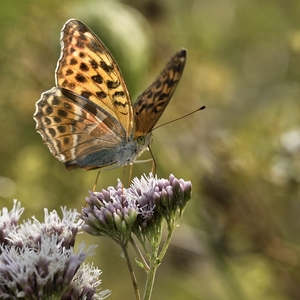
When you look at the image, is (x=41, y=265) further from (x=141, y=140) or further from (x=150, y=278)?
(x=141, y=140)

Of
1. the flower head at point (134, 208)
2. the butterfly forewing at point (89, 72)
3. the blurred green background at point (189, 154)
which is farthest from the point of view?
the blurred green background at point (189, 154)

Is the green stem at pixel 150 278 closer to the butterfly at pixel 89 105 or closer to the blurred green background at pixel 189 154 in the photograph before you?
the butterfly at pixel 89 105

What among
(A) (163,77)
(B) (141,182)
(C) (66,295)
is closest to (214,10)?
(A) (163,77)

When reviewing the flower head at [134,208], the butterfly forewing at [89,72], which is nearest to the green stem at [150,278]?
the flower head at [134,208]

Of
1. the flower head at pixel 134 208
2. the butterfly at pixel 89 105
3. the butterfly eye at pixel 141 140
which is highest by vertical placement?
the butterfly at pixel 89 105

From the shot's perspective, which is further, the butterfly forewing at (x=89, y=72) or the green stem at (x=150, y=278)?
the butterfly forewing at (x=89, y=72)

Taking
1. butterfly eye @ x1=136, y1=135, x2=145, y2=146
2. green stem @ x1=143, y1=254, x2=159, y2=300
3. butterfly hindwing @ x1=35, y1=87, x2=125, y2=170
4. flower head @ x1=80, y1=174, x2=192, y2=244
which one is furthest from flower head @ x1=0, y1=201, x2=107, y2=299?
butterfly eye @ x1=136, y1=135, x2=145, y2=146

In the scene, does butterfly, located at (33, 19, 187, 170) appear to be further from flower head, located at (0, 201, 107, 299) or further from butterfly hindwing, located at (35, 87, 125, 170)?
flower head, located at (0, 201, 107, 299)
